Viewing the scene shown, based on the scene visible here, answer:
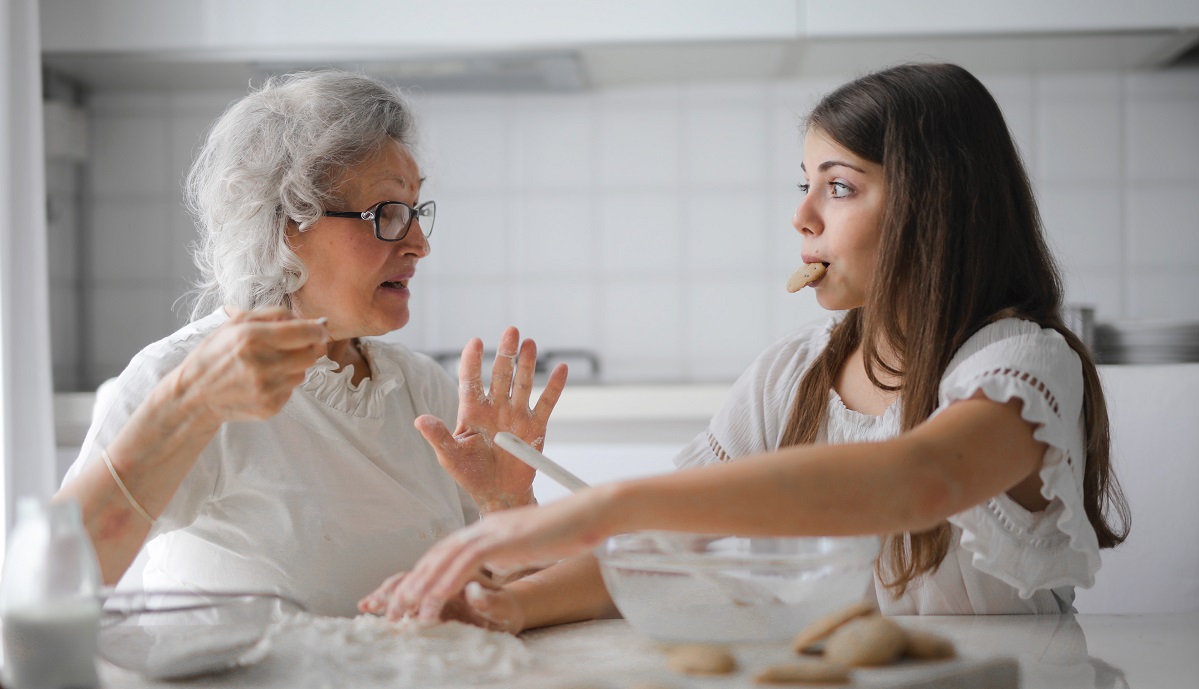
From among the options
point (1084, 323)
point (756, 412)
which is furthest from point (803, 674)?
point (1084, 323)

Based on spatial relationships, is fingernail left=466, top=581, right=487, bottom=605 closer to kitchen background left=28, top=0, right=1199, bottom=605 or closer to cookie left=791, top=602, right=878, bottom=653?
cookie left=791, top=602, right=878, bottom=653

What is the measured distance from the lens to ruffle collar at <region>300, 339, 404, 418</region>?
144 centimetres

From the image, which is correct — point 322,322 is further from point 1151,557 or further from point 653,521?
point 1151,557

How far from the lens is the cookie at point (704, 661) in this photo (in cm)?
78

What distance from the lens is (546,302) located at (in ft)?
11.1

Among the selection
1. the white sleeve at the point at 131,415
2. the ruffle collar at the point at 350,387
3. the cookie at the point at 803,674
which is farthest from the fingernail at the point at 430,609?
the ruffle collar at the point at 350,387

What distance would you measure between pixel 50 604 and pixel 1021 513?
0.90 meters

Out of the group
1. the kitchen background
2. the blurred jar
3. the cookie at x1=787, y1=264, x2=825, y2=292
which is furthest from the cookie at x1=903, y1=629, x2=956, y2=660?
the kitchen background

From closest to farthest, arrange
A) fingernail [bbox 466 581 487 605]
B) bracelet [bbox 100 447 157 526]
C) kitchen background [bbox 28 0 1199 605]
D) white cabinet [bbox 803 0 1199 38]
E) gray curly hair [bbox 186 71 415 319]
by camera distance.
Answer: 1. fingernail [bbox 466 581 487 605]
2. bracelet [bbox 100 447 157 526]
3. gray curly hair [bbox 186 71 415 319]
4. white cabinet [bbox 803 0 1199 38]
5. kitchen background [bbox 28 0 1199 605]

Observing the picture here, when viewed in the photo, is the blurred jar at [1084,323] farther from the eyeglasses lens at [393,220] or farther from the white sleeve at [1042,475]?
the eyeglasses lens at [393,220]

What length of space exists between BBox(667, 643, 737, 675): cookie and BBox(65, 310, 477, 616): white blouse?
657mm

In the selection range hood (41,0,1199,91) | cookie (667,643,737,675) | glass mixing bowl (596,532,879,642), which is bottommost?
cookie (667,643,737,675)

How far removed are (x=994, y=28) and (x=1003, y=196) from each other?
5.72 ft

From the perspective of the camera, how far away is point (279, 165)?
58.5 inches
